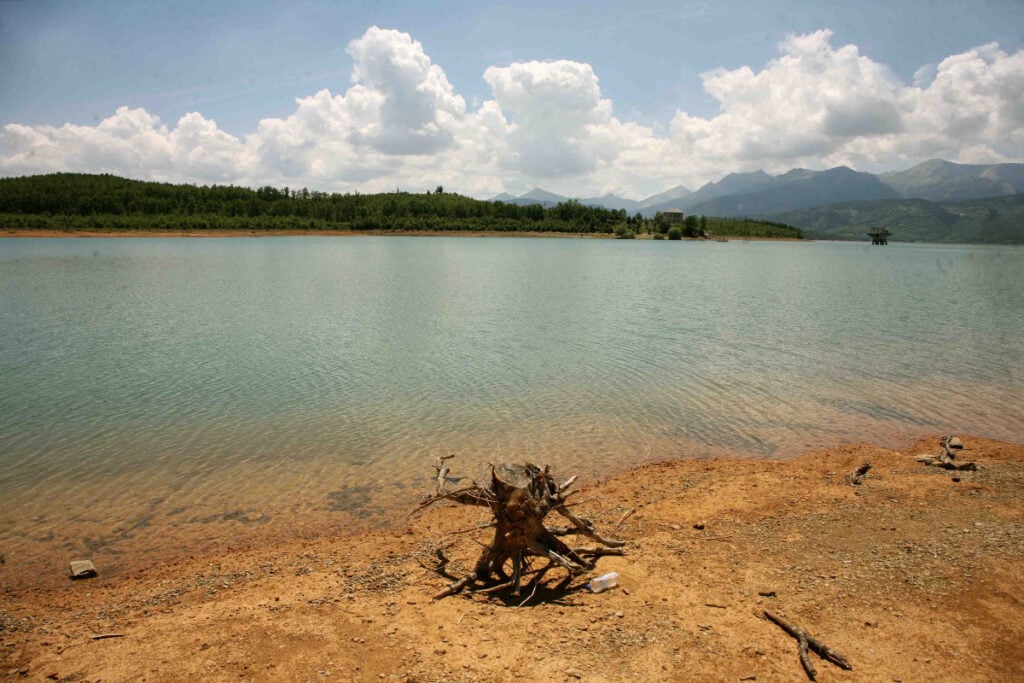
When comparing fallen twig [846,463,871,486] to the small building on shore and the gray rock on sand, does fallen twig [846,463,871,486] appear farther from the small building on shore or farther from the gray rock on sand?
the small building on shore

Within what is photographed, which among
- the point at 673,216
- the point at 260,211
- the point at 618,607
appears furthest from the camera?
the point at 673,216

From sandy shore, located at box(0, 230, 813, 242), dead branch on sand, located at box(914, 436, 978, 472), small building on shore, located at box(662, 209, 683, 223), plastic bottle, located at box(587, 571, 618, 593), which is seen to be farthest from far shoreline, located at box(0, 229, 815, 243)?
dead branch on sand, located at box(914, 436, 978, 472)

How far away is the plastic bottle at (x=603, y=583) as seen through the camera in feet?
24.2

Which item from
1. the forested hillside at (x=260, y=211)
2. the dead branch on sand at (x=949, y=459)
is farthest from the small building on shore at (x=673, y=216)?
the dead branch on sand at (x=949, y=459)

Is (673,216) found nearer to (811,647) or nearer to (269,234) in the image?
(269,234)

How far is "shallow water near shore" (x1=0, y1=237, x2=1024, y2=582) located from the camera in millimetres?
10664

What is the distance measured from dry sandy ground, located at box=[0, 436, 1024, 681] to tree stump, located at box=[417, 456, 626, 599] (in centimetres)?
34

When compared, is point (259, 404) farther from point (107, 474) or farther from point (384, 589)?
point (384, 589)

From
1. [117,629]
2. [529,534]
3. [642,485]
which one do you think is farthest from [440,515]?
[117,629]

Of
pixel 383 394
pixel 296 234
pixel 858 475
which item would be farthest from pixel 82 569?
pixel 296 234

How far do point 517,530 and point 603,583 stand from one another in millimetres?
1379

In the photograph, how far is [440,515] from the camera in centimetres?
1023

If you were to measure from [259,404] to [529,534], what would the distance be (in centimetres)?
1150

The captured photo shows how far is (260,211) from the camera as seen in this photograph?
146 meters
